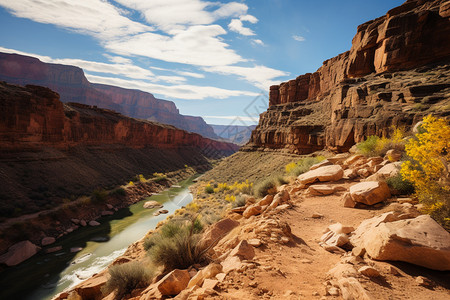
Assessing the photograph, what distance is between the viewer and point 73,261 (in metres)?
14.7

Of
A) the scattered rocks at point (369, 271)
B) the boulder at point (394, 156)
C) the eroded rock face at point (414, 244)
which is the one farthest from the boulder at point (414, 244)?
the boulder at point (394, 156)

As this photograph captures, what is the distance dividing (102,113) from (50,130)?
19.5 meters

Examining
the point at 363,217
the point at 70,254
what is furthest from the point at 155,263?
the point at 70,254

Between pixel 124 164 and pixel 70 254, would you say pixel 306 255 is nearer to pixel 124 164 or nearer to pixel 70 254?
pixel 70 254

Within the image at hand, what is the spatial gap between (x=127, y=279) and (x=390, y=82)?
2442 cm

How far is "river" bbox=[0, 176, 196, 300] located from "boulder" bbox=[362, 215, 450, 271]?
15919 mm

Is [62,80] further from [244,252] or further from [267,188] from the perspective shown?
[244,252]

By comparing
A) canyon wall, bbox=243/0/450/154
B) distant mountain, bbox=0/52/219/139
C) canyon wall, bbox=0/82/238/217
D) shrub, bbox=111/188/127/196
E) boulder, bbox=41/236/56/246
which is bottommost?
boulder, bbox=41/236/56/246

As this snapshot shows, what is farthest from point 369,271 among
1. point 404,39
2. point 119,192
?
point 119,192

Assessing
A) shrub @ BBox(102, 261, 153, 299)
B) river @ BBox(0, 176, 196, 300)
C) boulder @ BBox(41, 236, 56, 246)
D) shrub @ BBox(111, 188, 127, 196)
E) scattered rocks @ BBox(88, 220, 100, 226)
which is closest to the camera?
shrub @ BBox(102, 261, 153, 299)

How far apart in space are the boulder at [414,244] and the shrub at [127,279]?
505 centimetres

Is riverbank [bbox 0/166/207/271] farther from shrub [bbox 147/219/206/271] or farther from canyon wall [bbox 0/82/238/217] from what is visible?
shrub [bbox 147/219/206/271]

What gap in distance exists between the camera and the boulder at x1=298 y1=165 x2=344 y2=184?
8.64 m

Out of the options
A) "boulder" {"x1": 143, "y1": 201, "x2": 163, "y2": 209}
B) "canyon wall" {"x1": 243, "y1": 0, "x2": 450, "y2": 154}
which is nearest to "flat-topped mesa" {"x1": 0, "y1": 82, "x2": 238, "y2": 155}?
"boulder" {"x1": 143, "y1": 201, "x2": 163, "y2": 209}
